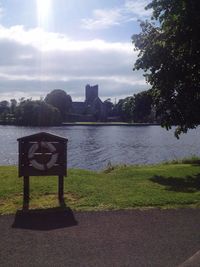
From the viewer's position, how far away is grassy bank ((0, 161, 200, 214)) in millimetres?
9938

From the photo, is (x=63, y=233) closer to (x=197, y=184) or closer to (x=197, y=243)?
(x=197, y=243)

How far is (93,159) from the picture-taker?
112 feet

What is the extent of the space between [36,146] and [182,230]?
12.7 feet

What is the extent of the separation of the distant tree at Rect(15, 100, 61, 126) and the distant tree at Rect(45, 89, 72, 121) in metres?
15.9

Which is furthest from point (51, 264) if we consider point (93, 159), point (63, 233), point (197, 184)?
point (93, 159)

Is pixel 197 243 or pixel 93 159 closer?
pixel 197 243

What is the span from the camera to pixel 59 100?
5349 inches

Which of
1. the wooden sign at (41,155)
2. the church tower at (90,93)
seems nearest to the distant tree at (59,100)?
the church tower at (90,93)

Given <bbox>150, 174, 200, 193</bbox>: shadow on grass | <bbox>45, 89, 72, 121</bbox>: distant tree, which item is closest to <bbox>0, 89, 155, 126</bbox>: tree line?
<bbox>45, 89, 72, 121</bbox>: distant tree

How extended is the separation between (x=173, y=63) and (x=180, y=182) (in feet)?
20.1

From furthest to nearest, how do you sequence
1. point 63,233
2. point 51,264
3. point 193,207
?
point 193,207 < point 63,233 < point 51,264

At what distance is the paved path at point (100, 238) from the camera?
6.39m

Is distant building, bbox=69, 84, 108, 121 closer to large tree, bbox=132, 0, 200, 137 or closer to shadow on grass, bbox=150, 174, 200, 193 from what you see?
large tree, bbox=132, 0, 200, 137

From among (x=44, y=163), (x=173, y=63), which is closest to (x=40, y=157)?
(x=44, y=163)
